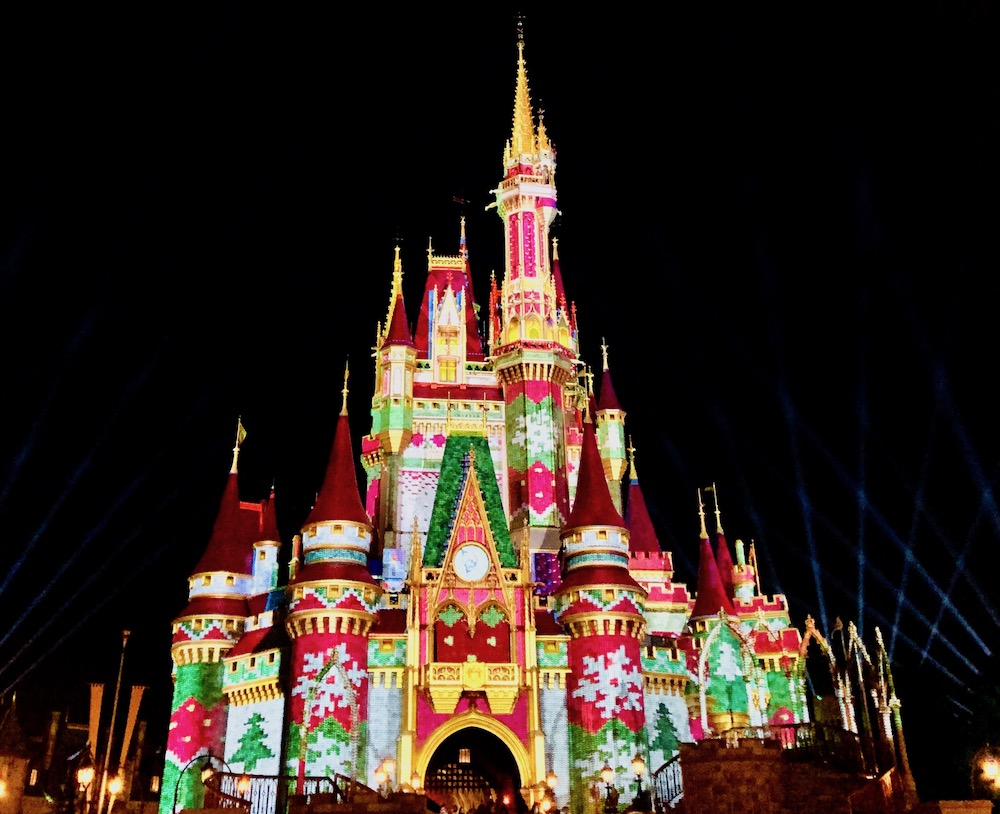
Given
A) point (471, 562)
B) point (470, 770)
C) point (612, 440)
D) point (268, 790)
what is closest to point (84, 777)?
point (268, 790)

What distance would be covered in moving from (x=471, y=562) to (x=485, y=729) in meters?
5.95

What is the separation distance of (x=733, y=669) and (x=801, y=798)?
1962 cm

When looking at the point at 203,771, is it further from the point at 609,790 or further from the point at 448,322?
the point at 448,322

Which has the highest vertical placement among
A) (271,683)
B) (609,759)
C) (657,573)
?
(657,573)

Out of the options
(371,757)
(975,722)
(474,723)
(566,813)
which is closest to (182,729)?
(371,757)

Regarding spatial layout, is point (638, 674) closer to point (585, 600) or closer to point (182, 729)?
point (585, 600)

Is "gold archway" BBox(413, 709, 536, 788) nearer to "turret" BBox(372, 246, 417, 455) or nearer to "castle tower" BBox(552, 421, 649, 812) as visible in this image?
"castle tower" BBox(552, 421, 649, 812)

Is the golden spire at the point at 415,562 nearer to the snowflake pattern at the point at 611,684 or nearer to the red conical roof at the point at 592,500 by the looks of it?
the red conical roof at the point at 592,500

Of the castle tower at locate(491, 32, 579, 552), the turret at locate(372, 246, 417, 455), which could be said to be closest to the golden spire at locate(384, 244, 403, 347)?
the turret at locate(372, 246, 417, 455)

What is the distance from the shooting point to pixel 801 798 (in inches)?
901

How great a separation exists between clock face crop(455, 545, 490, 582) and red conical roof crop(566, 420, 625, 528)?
4072mm

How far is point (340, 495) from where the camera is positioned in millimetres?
38719

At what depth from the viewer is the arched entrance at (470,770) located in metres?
37.8

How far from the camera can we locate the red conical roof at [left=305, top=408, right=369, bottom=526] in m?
38.1
